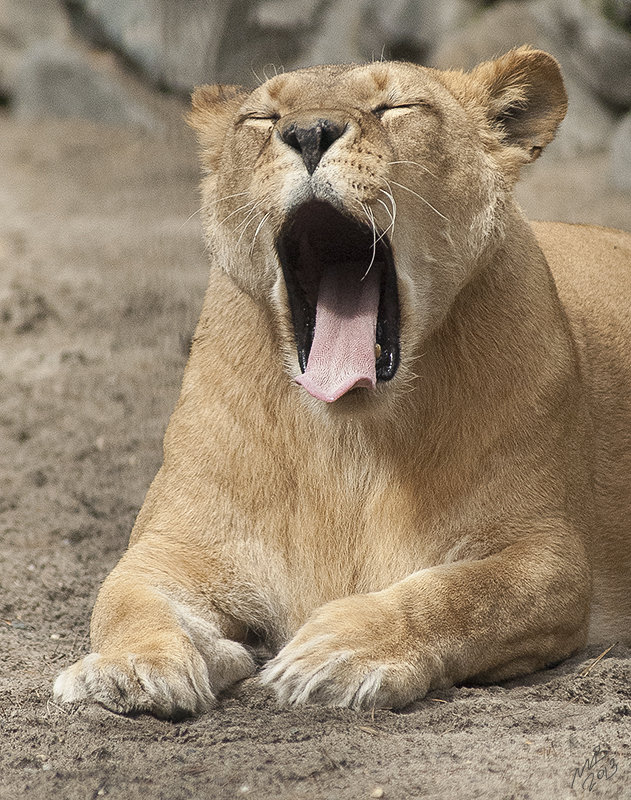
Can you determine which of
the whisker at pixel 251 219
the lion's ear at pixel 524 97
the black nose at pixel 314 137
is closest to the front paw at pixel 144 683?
the whisker at pixel 251 219

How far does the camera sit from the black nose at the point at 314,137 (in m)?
2.95

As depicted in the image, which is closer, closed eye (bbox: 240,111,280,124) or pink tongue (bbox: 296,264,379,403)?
pink tongue (bbox: 296,264,379,403)

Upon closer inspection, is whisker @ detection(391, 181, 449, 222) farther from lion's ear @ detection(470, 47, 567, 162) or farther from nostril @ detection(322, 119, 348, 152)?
lion's ear @ detection(470, 47, 567, 162)

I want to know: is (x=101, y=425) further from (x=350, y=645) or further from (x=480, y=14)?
(x=480, y=14)

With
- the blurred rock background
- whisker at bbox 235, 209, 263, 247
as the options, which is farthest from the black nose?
the blurred rock background

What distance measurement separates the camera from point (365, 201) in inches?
118

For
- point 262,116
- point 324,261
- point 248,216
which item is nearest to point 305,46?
point 262,116

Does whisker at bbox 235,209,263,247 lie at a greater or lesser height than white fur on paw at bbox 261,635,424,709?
greater

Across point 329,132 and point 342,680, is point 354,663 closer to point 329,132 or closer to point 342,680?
point 342,680

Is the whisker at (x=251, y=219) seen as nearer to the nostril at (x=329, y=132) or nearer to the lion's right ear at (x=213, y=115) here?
the nostril at (x=329, y=132)

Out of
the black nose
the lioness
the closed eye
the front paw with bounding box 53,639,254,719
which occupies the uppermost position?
the closed eye

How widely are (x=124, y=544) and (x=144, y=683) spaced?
5.97 feet

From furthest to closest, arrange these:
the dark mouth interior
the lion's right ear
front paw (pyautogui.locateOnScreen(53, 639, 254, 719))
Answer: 1. the lion's right ear
2. the dark mouth interior
3. front paw (pyautogui.locateOnScreen(53, 639, 254, 719))

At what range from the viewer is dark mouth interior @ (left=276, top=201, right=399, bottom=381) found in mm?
3195
